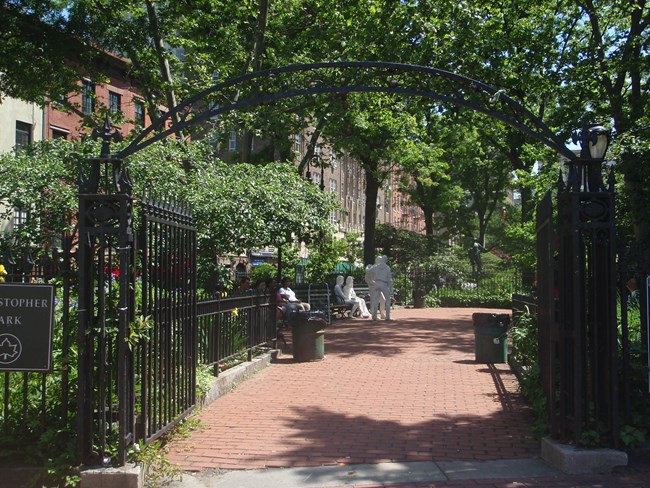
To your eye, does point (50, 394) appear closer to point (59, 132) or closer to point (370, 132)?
point (370, 132)

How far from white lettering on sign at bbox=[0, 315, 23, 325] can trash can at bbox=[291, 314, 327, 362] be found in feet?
23.8

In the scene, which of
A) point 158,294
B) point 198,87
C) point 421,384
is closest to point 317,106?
point 198,87

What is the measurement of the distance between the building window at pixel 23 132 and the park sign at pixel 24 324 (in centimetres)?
2511

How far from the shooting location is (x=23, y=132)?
28922 millimetres

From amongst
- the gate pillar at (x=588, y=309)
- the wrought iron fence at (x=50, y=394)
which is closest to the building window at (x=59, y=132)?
the wrought iron fence at (x=50, y=394)

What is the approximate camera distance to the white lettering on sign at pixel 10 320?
5730 millimetres

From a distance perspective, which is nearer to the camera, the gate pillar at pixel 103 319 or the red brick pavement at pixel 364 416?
the gate pillar at pixel 103 319

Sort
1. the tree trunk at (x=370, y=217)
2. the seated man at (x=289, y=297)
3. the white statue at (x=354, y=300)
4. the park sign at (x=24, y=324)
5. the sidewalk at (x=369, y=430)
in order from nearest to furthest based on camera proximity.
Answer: the park sign at (x=24, y=324)
the sidewalk at (x=369, y=430)
the seated man at (x=289, y=297)
the white statue at (x=354, y=300)
the tree trunk at (x=370, y=217)

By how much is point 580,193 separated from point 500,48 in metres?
11.6

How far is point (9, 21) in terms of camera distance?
577 inches

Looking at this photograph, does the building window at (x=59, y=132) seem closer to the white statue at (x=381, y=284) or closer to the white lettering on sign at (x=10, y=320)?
the white statue at (x=381, y=284)

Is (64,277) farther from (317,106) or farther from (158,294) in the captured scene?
(317,106)

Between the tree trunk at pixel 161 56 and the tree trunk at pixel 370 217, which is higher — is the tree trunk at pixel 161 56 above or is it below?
above

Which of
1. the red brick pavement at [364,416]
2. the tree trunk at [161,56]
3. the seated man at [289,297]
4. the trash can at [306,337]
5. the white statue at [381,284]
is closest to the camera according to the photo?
the red brick pavement at [364,416]
